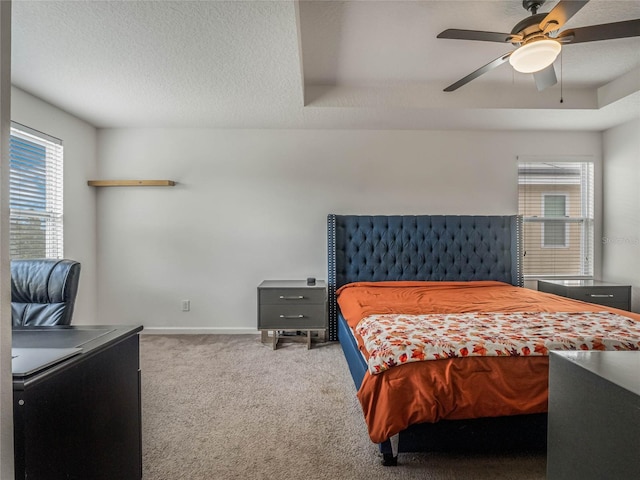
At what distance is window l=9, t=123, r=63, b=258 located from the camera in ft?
9.19

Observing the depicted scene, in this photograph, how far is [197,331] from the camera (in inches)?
149

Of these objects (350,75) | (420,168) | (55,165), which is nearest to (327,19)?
(350,75)

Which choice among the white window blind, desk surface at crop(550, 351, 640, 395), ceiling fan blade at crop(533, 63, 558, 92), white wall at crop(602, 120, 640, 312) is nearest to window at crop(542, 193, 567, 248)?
the white window blind

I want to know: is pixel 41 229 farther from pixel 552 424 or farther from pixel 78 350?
pixel 552 424

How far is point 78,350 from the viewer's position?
3.61ft

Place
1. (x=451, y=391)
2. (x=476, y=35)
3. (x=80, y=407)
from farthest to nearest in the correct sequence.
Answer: (x=476, y=35) < (x=451, y=391) < (x=80, y=407)

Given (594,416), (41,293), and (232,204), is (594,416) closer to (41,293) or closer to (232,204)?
(41,293)

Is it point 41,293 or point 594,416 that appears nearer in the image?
point 594,416

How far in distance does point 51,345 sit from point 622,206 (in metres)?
5.08

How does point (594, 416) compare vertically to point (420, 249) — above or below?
below

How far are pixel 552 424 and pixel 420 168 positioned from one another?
330 cm

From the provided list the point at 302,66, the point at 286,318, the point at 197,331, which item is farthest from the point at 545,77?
the point at 197,331

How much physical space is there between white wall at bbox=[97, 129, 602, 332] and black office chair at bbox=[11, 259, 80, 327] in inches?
83.9

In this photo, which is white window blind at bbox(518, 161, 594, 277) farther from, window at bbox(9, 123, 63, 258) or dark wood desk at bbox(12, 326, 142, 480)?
window at bbox(9, 123, 63, 258)
